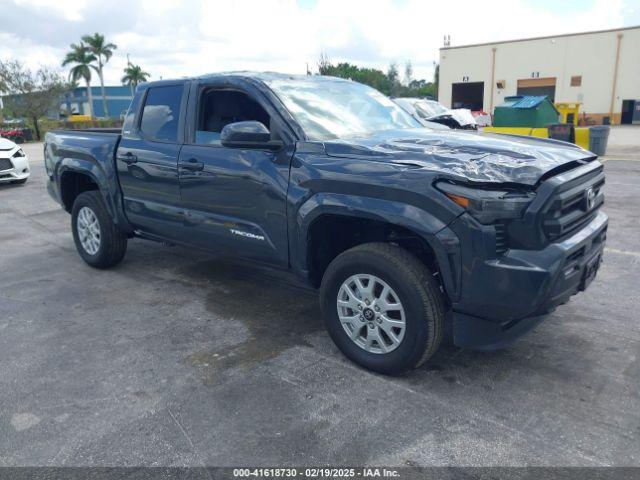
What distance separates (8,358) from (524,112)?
17.7 metres

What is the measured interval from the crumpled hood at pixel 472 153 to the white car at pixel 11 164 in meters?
11.2

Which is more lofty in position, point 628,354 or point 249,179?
point 249,179

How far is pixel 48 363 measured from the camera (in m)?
3.73

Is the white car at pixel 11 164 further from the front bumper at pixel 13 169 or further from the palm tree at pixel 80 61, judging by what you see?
the palm tree at pixel 80 61

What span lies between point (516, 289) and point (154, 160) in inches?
128

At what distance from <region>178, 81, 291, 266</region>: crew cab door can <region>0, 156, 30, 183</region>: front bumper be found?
31.8 feet

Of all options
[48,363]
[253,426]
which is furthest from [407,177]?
[48,363]

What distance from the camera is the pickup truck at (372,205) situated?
2.91 meters

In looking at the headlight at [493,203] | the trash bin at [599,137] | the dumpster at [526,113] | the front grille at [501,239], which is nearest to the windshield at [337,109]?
the headlight at [493,203]

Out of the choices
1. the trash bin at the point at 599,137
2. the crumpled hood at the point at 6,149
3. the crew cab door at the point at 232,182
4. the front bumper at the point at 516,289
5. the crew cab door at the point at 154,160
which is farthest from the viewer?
the trash bin at the point at 599,137

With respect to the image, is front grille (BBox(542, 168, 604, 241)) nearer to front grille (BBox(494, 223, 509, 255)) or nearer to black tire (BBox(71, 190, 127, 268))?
front grille (BBox(494, 223, 509, 255))

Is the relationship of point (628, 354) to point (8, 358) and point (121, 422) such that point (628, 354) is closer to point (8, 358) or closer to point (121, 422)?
point (121, 422)

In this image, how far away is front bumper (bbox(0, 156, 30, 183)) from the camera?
12250mm

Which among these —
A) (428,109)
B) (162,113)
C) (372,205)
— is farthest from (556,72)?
(372,205)
